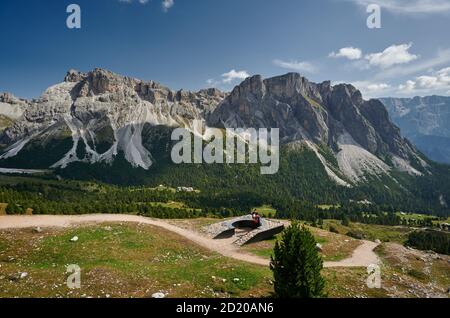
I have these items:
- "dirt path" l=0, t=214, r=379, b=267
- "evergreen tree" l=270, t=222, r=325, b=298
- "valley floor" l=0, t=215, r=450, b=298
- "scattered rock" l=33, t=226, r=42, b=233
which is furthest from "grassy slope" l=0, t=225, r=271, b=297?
"evergreen tree" l=270, t=222, r=325, b=298

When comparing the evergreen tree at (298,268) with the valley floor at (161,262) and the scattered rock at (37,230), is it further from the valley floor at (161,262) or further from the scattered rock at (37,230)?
the scattered rock at (37,230)

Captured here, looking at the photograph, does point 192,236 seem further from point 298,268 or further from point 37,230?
point 298,268

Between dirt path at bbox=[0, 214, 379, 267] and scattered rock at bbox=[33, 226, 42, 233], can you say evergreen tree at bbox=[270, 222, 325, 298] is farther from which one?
scattered rock at bbox=[33, 226, 42, 233]

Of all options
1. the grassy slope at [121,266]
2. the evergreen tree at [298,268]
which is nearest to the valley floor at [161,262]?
the grassy slope at [121,266]

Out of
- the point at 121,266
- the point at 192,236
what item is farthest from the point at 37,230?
the point at 192,236

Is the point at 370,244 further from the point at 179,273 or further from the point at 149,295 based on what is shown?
the point at 149,295

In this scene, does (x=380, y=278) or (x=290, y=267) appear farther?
(x=380, y=278)
